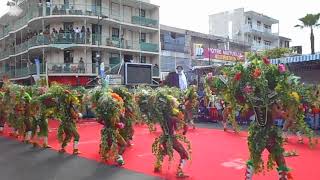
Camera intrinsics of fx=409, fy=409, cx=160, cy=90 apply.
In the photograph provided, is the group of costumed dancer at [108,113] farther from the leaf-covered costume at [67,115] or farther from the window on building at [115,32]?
the window on building at [115,32]

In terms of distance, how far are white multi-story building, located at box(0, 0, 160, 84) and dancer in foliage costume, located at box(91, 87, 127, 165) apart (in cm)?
1635

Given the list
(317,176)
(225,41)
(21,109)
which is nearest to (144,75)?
(21,109)

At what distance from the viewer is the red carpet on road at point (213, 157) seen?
779 centimetres

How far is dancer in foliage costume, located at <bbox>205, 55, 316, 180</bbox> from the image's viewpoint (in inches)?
242

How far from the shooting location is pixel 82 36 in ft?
98.4

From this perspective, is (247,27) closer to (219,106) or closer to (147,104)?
(219,106)

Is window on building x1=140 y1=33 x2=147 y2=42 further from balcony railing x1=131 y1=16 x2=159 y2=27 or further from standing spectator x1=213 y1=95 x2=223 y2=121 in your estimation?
standing spectator x1=213 y1=95 x2=223 y2=121

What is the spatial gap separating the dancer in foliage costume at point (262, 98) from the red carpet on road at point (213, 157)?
1240mm

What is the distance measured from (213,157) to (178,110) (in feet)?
7.12

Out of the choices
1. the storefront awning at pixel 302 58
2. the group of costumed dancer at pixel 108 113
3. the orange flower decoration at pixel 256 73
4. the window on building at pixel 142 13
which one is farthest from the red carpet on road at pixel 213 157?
the window on building at pixel 142 13

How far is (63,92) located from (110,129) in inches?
95.0

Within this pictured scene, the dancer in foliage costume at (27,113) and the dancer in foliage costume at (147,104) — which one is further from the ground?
the dancer in foliage costume at (147,104)

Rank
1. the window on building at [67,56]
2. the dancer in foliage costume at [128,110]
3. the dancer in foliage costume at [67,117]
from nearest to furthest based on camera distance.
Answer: the dancer in foliage costume at [67,117], the dancer in foliage costume at [128,110], the window on building at [67,56]

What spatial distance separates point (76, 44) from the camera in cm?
2953
